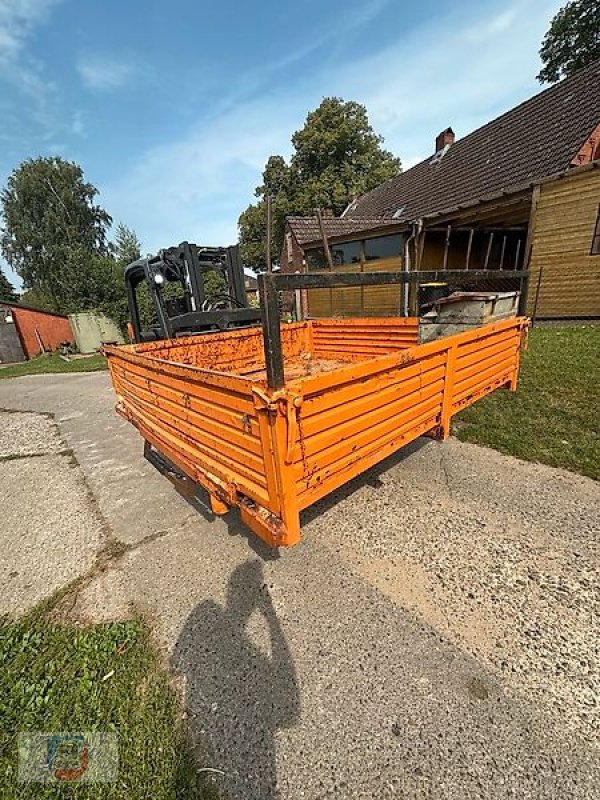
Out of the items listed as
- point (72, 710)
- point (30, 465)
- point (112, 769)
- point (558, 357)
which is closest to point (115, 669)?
point (72, 710)

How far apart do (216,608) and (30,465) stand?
3.76 metres

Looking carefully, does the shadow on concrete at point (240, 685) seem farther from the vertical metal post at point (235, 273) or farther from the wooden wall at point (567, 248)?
the wooden wall at point (567, 248)

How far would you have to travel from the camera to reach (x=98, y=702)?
164 centimetres

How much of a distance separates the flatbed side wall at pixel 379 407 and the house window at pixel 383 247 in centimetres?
1084

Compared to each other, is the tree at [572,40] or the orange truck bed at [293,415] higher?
the tree at [572,40]

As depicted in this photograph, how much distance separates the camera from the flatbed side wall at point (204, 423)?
173 centimetres

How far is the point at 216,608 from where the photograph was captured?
2.11 meters

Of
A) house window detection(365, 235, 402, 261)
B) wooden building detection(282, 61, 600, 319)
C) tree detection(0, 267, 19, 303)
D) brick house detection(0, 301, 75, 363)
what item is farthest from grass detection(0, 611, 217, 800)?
tree detection(0, 267, 19, 303)

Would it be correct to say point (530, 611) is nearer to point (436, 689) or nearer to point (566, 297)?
point (436, 689)

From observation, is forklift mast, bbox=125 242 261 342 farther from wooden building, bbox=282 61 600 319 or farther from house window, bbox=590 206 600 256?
house window, bbox=590 206 600 256

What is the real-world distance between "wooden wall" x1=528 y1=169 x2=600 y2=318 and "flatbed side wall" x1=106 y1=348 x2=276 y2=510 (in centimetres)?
1037

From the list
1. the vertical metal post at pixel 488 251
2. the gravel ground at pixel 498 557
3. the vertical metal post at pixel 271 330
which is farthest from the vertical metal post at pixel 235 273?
the vertical metal post at pixel 488 251

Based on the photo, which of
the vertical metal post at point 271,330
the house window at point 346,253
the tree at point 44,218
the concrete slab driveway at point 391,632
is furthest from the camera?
the tree at point 44,218

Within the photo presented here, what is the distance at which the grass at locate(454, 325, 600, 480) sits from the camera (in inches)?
134
